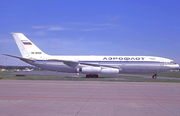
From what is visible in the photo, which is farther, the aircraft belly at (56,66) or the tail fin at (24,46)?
the tail fin at (24,46)

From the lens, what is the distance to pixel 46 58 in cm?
3281

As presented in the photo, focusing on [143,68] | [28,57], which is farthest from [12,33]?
[143,68]

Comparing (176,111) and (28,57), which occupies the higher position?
(28,57)

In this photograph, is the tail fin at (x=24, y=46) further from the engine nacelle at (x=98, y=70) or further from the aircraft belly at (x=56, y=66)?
the engine nacelle at (x=98, y=70)

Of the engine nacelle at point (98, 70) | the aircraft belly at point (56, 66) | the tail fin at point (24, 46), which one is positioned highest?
the tail fin at point (24, 46)

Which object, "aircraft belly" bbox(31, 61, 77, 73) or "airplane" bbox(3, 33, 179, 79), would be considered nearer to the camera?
"airplane" bbox(3, 33, 179, 79)

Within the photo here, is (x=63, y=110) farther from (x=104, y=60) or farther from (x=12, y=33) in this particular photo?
(x=12, y=33)

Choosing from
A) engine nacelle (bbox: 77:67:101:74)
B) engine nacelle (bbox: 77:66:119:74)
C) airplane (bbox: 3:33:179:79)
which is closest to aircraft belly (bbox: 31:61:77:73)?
airplane (bbox: 3:33:179:79)

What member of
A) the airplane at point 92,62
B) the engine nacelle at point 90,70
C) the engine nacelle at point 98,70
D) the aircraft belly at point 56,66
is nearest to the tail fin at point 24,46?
the airplane at point 92,62

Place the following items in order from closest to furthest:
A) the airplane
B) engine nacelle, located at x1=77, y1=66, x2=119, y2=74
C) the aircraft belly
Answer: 1. engine nacelle, located at x1=77, y1=66, x2=119, y2=74
2. the airplane
3. the aircraft belly

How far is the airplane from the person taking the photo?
1235 inches

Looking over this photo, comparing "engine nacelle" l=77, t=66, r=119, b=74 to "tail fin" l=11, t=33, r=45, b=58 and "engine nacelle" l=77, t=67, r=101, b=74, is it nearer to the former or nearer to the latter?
"engine nacelle" l=77, t=67, r=101, b=74

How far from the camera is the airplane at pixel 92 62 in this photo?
103 ft

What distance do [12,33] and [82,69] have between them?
1351cm
